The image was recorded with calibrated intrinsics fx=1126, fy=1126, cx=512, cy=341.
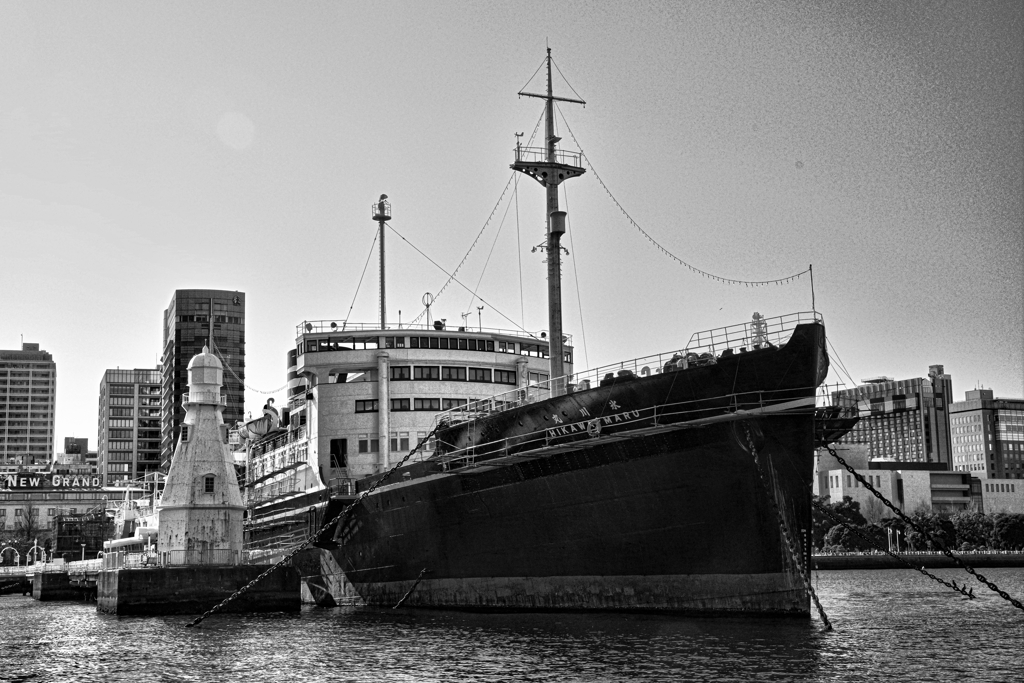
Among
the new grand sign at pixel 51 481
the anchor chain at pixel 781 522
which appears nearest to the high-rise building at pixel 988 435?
the new grand sign at pixel 51 481

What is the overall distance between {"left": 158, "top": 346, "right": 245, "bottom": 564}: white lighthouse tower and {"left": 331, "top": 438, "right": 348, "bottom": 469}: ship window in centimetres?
417

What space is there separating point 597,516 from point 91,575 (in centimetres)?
3560

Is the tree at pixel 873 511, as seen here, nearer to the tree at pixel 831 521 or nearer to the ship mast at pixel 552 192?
the tree at pixel 831 521

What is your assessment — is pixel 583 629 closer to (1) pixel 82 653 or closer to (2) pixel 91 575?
(1) pixel 82 653

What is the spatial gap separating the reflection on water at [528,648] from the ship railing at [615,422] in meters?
4.94

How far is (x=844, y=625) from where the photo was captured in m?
32.0

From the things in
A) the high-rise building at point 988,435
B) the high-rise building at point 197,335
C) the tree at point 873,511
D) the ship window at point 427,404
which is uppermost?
the high-rise building at point 197,335

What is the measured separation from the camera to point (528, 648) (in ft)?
86.3

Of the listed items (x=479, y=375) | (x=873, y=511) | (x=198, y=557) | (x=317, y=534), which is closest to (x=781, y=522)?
(x=317, y=534)

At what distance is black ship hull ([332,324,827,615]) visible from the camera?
96.4 feet

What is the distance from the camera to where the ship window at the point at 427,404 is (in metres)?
45.0

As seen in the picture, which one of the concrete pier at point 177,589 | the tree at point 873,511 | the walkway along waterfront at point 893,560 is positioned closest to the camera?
the concrete pier at point 177,589

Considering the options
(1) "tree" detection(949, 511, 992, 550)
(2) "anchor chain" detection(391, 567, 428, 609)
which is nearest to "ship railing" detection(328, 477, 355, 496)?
(2) "anchor chain" detection(391, 567, 428, 609)

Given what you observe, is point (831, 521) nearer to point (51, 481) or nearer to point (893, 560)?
point (893, 560)
